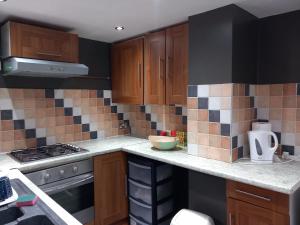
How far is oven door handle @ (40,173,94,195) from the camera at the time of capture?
189 centimetres

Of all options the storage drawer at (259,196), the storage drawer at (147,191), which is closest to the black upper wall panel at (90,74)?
the storage drawer at (147,191)

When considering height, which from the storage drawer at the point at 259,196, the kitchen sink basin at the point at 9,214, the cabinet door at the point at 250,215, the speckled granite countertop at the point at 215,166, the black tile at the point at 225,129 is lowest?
the cabinet door at the point at 250,215

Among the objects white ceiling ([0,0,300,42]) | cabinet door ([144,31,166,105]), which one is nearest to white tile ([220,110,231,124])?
cabinet door ([144,31,166,105])

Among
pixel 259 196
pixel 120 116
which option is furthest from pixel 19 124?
pixel 259 196

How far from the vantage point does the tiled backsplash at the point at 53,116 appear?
219cm

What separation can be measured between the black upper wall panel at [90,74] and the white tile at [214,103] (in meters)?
1.46

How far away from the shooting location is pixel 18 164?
5.86 feet

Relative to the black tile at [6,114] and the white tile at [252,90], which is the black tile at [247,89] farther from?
the black tile at [6,114]

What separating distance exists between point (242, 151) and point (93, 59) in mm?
1903

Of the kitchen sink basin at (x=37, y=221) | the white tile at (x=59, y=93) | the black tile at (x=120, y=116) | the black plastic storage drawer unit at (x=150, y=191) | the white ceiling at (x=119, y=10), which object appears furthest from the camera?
the black tile at (x=120, y=116)

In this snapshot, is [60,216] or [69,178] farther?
[69,178]

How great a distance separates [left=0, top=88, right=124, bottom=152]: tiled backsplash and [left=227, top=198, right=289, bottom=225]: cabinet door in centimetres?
176

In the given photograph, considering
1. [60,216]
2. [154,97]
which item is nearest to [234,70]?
[154,97]

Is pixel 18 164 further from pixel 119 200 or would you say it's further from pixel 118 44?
pixel 118 44
